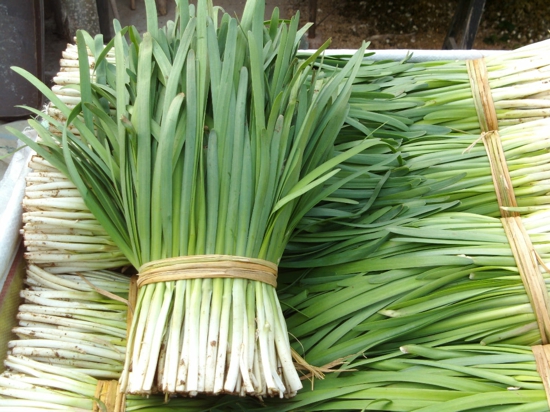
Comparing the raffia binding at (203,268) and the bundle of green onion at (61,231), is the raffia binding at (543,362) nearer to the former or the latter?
the raffia binding at (203,268)

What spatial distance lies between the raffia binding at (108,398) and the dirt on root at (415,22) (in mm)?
3290

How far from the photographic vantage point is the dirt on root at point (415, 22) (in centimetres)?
397

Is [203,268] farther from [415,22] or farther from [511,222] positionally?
[415,22]

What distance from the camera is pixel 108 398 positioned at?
106cm

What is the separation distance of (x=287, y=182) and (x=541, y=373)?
0.60 metres

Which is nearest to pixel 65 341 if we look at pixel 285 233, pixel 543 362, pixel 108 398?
pixel 108 398

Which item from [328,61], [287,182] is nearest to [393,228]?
[287,182]

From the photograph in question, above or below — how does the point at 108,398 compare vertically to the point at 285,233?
below

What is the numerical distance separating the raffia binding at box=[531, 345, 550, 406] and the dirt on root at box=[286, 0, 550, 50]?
3211mm

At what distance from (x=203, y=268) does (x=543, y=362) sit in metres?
0.67

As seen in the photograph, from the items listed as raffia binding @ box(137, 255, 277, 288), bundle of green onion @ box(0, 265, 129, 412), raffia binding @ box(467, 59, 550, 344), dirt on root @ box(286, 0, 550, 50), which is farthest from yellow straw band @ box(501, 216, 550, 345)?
dirt on root @ box(286, 0, 550, 50)

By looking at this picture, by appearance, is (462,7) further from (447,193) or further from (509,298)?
(509,298)

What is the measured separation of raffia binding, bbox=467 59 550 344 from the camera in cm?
105

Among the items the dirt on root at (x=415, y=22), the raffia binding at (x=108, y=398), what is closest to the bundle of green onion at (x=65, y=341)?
the raffia binding at (x=108, y=398)
